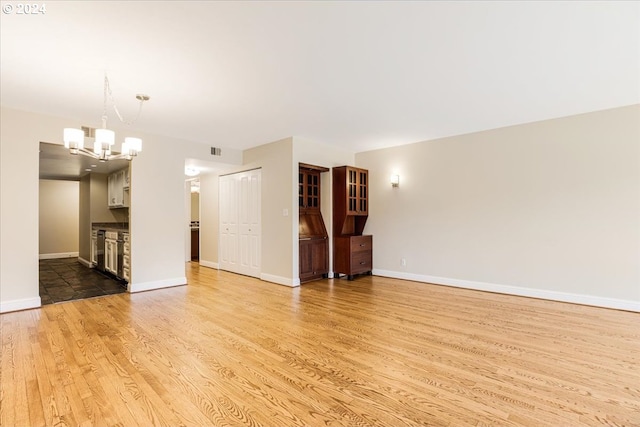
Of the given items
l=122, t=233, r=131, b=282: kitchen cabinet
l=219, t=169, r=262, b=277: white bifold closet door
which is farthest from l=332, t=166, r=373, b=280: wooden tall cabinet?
l=122, t=233, r=131, b=282: kitchen cabinet

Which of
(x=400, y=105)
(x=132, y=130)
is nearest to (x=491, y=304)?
(x=400, y=105)

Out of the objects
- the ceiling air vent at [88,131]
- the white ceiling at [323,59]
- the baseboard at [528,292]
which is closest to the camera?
the white ceiling at [323,59]

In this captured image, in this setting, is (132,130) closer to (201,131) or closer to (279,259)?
(201,131)

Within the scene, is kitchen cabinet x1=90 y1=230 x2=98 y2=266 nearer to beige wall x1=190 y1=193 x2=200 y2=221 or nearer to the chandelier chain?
beige wall x1=190 y1=193 x2=200 y2=221

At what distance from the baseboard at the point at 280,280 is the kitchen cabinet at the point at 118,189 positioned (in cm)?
322

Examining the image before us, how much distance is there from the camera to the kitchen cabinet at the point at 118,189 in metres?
6.16

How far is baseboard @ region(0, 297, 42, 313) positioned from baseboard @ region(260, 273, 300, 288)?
3.13 m

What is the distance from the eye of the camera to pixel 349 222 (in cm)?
614

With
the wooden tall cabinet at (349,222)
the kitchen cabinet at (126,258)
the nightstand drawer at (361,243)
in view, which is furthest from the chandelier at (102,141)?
the nightstand drawer at (361,243)

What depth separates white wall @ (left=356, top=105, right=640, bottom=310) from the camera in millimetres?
3885

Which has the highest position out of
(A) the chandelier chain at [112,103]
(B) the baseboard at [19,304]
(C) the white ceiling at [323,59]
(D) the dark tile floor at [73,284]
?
(C) the white ceiling at [323,59]

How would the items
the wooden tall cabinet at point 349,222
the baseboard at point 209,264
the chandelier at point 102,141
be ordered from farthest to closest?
the baseboard at point 209,264
the wooden tall cabinet at point 349,222
the chandelier at point 102,141

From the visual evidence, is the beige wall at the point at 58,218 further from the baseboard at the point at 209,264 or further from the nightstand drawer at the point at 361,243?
the nightstand drawer at the point at 361,243

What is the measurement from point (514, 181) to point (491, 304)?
192 cm
